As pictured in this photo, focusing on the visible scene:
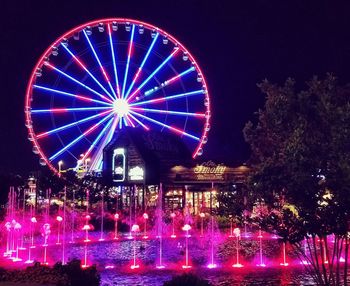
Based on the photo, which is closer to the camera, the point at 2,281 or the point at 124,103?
the point at 2,281

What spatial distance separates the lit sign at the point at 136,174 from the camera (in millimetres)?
51175

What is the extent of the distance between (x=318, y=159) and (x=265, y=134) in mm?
1722

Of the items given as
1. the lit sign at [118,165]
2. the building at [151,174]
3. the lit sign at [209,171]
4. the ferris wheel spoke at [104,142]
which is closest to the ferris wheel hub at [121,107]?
the ferris wheel spoke at [104,142]

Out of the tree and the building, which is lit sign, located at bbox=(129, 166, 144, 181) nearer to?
the building

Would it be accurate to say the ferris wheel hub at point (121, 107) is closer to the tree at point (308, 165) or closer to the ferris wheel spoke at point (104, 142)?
the ferris wheel spoke at point (104, 142)

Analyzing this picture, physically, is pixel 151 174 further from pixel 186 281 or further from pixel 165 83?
pixel 186 281

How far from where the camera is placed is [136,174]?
169 ft

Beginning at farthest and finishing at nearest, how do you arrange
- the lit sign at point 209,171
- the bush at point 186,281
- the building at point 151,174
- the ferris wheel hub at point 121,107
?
the building at point 151,174
the lit sign at point 209,171
the ferris wheel hub at point 121,107
the bush at point 186,281

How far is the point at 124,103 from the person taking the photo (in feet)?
134

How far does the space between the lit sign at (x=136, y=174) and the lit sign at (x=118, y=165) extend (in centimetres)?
79

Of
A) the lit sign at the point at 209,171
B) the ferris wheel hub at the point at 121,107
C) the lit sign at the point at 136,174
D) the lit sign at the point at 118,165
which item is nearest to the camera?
the ferris wheel hub at the point at 121,107

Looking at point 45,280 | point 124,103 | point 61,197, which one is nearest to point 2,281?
point 45,280

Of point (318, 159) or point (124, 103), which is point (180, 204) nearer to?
point (124, 103)

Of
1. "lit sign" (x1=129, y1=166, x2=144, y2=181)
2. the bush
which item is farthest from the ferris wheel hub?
the bush
